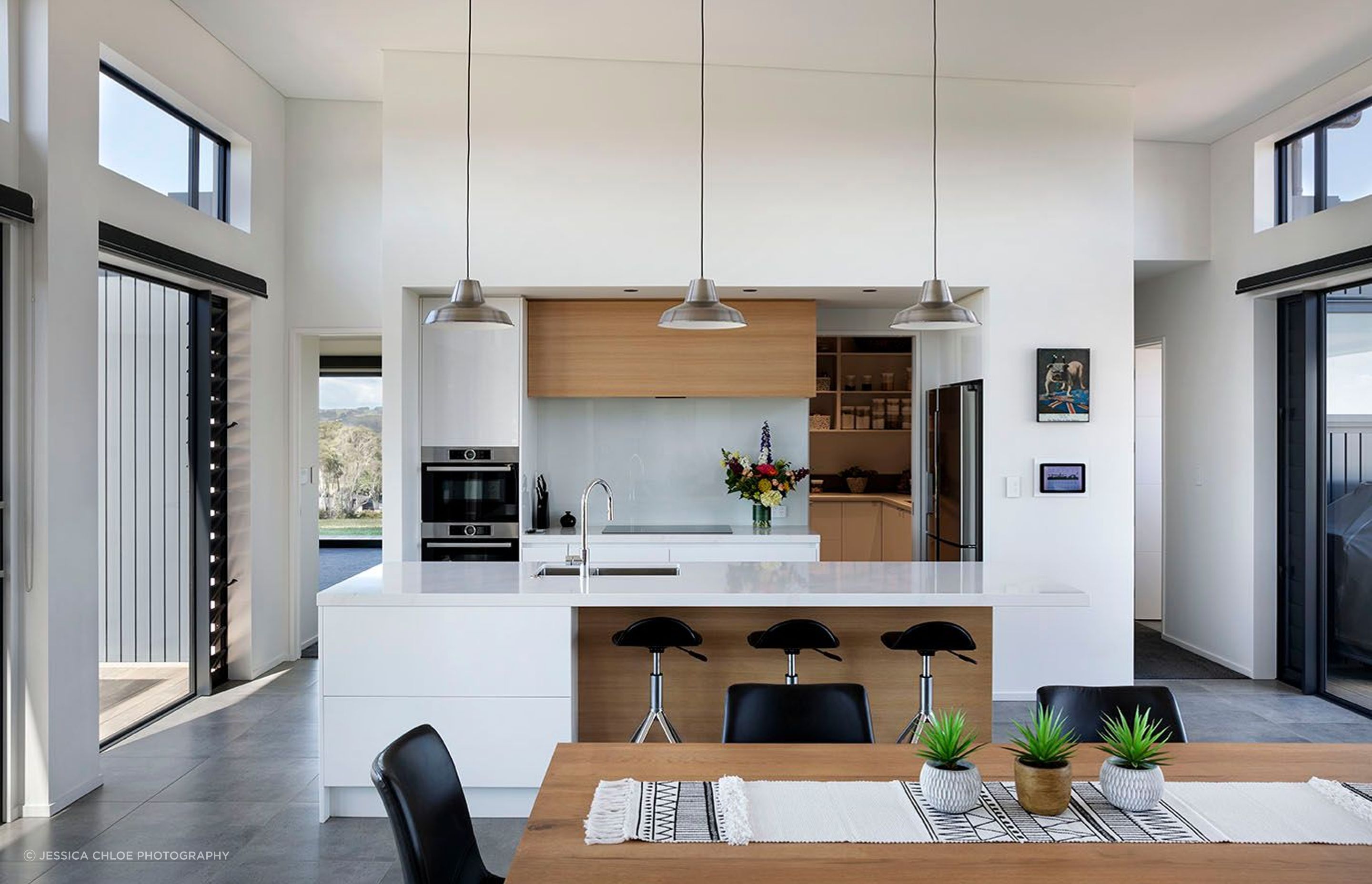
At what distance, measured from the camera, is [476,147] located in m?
5.14

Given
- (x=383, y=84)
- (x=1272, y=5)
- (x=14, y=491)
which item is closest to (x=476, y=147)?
(x=383, y=84)

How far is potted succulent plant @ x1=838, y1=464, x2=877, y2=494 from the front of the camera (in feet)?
26.8

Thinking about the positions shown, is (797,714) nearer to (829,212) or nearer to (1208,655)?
(829,212)

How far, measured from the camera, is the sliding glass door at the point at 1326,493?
5094mm

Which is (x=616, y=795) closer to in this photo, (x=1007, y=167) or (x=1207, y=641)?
(x=1007, y=167)

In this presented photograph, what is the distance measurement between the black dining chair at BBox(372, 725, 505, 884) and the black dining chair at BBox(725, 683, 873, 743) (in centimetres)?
77

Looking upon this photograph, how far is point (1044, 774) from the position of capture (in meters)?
1.87

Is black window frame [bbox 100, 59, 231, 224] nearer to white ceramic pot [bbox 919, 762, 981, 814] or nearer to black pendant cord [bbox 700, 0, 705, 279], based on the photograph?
black pendant cord [bbox 700, 0, 705, 279]

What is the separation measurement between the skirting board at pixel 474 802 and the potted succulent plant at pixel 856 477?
5043 mm

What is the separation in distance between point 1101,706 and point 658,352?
3.61 metres

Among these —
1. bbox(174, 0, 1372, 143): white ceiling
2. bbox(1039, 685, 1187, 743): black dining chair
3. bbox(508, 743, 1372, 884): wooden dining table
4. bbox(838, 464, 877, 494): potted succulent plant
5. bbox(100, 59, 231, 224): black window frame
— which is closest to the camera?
bbox(508, 743, 1372, 884): wooden dining table

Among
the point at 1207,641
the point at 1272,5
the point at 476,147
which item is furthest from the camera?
the point at 1207,641

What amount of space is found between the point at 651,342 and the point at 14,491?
3246 millimetres

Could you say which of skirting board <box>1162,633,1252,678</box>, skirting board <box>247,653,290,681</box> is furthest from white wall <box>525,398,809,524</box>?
skirting board <box>1162,633,1252,678</box>
